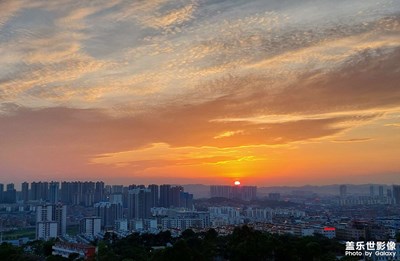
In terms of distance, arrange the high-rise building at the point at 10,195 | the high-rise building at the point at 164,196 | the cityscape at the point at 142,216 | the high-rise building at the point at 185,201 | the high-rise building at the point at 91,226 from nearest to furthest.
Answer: the cityscape at the point at 142,216 < the high-rise building at the point at 91,226 < the high-rise building at the point at 164,196 < the high-rise building at the point at 185,201 < the high-rise building at the point at 10,195

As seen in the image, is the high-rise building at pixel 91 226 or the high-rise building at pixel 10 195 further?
the high-rise building at pixel 10 195

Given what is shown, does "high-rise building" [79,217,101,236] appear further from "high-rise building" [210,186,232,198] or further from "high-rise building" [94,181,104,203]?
"high-rise building" [210,186,232,198]

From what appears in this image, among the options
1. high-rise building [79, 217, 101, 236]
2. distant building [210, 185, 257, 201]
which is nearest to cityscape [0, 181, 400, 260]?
high-rise building [79, 217, 101, 236]

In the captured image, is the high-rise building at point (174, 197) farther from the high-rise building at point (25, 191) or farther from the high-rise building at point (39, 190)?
the high-rise building at point (25, 191)

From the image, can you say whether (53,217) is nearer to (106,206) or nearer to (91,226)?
(91,226)

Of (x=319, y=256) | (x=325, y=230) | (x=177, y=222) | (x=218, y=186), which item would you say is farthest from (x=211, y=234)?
(x=218, y=186)

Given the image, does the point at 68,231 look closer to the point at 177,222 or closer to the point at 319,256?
the point at 177,222

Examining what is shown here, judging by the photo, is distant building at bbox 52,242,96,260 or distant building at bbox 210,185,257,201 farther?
distant building at bbox 210,185,257,201

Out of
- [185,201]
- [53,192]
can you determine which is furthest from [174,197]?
[53,192]

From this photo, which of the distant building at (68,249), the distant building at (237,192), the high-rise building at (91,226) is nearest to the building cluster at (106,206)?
the high-rise building at (91,226)

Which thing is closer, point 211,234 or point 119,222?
point 211,234

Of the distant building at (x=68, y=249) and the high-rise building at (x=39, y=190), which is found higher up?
the high-rise building at (x=39, y=190)
